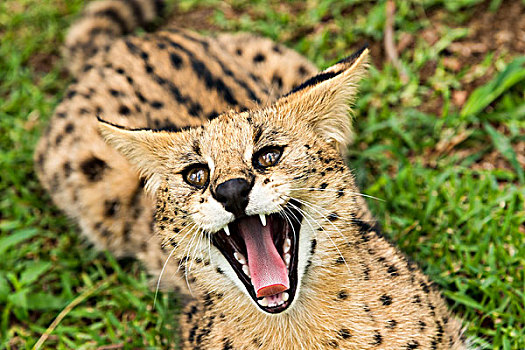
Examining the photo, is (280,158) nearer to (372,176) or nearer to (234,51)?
(372,176)

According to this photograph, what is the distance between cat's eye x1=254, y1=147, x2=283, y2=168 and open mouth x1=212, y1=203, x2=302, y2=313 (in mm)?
251

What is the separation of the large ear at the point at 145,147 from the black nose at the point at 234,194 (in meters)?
0.64

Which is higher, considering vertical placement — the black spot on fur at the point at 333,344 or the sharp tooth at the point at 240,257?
the sharp tooth at the point at 240,257

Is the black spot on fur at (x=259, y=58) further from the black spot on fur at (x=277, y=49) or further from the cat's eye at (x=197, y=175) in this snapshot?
the cat's eye at (x=197, y=175)

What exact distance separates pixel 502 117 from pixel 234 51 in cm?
240

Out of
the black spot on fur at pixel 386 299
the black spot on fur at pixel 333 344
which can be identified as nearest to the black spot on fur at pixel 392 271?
the black spot on fur at pixel 386 299

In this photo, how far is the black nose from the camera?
278 centimetres

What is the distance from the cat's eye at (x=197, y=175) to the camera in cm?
316

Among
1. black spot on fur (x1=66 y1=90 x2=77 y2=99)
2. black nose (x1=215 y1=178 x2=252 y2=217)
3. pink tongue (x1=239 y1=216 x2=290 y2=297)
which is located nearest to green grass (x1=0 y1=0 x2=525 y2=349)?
black spot on fur (x1=66 y1=90 x2=77 y2=99)

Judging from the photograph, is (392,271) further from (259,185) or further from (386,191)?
(386,191)

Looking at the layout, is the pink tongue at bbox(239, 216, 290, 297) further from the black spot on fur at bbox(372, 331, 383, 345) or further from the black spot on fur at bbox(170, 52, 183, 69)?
the black spot on fur at bbox(170, 52, 183, 69)

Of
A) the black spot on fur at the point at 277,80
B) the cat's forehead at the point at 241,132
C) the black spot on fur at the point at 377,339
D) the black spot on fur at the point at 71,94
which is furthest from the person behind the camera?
the black spot on fur at the point at 277,80

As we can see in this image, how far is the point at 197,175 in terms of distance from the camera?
319cm

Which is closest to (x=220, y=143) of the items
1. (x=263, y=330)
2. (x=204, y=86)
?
(x=263, y=330)
